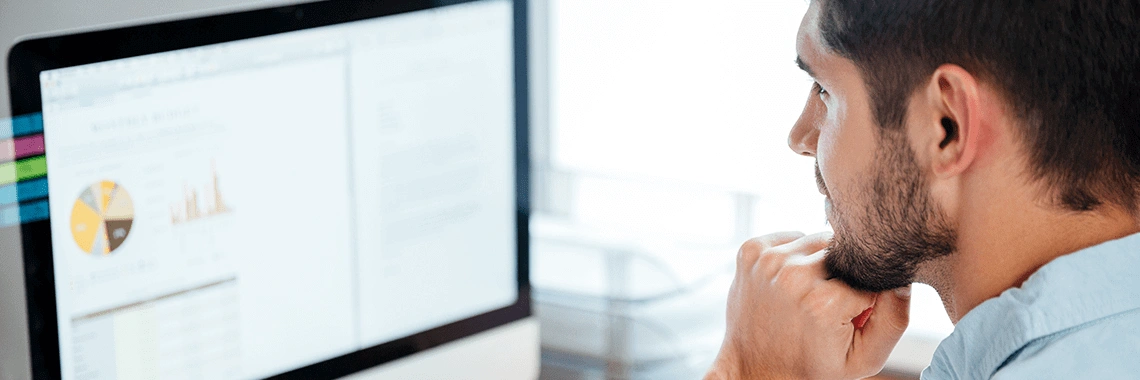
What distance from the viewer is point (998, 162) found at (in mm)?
731

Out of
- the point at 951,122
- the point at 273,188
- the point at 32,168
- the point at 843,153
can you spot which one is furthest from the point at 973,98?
the point at 32,168

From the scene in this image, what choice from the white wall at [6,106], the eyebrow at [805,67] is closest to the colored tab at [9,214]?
A: the white wall at [6,106]

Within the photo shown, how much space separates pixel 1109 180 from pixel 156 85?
0.65 meters

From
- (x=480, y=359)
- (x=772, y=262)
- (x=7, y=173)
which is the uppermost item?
(x=7, y=173)

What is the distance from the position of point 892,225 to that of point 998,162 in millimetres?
109

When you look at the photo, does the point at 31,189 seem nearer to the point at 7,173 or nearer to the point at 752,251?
the point at 7,173

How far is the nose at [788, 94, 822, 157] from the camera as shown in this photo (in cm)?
90

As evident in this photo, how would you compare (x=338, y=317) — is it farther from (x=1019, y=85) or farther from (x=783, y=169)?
(x=783, y=169)

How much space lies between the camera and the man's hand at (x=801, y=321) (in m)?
0.97

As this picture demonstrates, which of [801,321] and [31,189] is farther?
[801,321]

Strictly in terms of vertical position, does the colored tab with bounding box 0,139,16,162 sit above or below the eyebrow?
below

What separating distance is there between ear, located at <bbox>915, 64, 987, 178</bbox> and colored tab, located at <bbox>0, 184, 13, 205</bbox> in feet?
2.04

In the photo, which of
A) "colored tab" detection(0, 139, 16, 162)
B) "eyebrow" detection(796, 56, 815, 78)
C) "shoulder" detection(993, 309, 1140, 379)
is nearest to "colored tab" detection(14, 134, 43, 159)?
"colored tab" detection(0, 139, 16, 162)

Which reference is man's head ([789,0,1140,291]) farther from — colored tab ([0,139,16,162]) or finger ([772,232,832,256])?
colored tab ([0,139,16,162])
